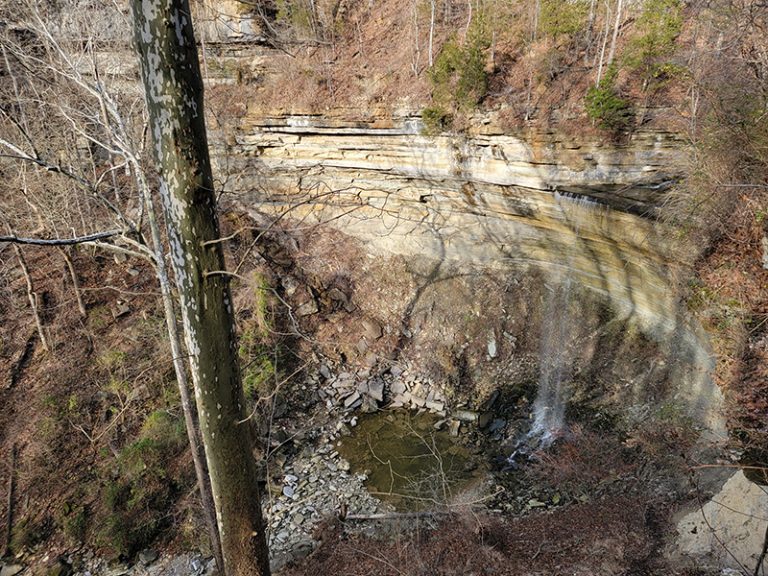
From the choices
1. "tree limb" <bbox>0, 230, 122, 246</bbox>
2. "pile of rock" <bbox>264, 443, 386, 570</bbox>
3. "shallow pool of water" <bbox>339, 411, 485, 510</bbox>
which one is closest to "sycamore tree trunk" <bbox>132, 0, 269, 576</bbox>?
"tree limb" <bbox>0, 230, 122, 246</bbox>

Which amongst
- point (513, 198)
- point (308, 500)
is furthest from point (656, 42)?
point (308, 500)

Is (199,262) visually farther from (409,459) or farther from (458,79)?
(458,79)

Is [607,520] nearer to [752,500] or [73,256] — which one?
[752,500]

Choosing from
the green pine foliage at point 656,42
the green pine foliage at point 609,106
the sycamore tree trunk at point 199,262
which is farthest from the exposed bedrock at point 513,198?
the sycamore tree trunk at point 199,262

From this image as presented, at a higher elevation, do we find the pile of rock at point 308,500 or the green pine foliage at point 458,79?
the green pine foliage at point 458,79

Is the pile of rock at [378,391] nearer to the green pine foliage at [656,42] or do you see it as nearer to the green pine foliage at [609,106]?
the green pine foliage at [609,106]

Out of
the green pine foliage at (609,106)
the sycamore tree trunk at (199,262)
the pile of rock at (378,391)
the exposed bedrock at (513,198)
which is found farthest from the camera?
the pile of rock at (378,391)

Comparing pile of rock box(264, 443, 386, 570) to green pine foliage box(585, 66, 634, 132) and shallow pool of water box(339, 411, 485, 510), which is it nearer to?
shallow pool of water box(339, 411, 485, 510)
